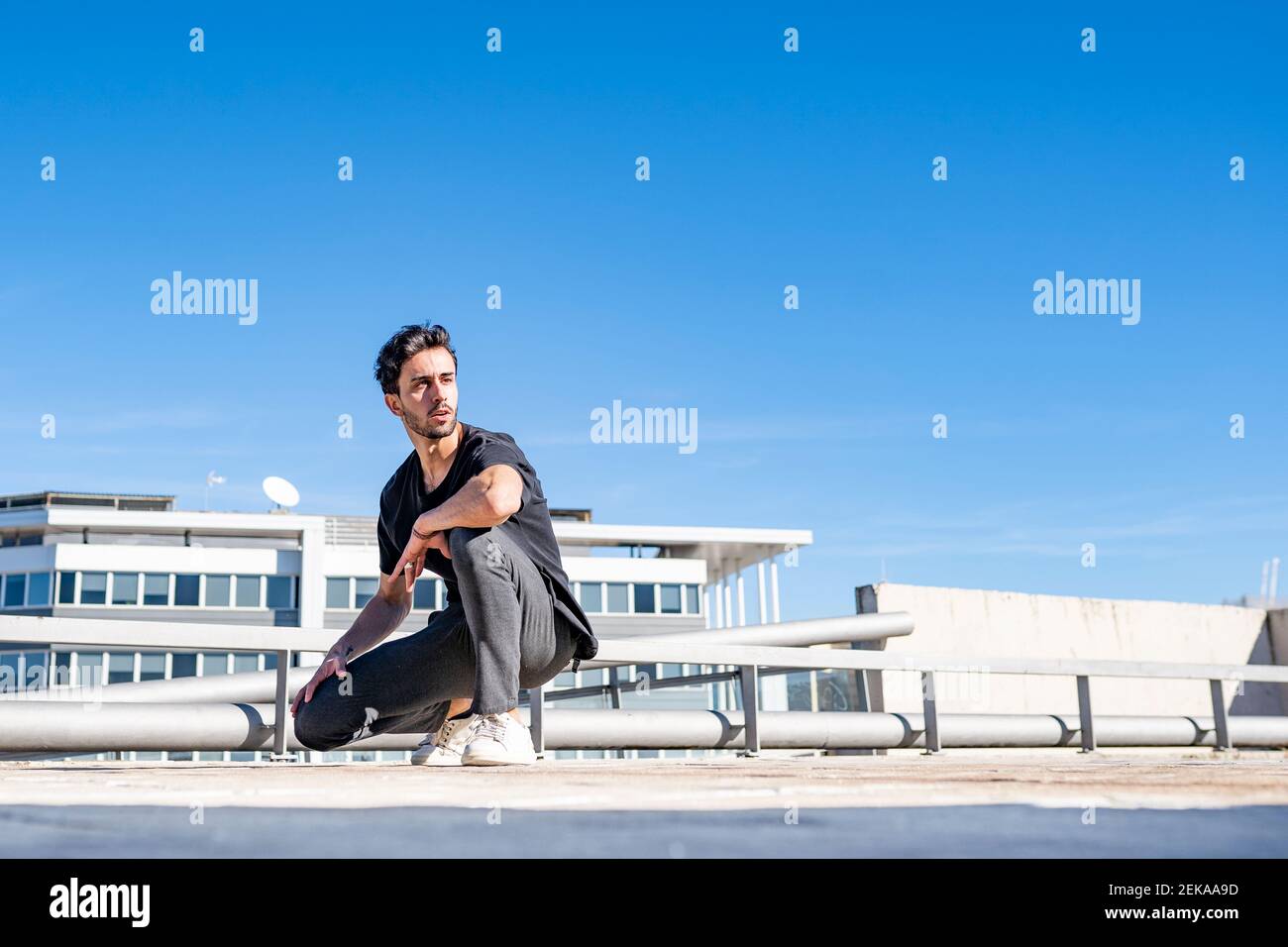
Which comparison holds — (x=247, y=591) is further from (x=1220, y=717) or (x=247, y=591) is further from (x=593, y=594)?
(x=1220, y=717)

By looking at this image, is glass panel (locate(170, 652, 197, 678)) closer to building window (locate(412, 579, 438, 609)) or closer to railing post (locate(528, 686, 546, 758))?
building window (locate(412, 579, 438, 609))

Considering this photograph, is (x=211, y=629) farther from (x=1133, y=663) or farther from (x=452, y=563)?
(x=1133, y=663)

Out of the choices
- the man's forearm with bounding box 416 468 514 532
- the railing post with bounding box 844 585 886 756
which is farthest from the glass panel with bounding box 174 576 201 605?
the man's forearm with bounding box 416 468 514 532

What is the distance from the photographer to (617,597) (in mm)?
41500

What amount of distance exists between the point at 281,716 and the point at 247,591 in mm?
37569

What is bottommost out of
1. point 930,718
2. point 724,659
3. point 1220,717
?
point 1220,717

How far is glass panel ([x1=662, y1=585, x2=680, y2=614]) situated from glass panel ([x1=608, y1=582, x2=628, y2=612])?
148cm

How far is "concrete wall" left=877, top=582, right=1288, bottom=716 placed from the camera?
324 inches

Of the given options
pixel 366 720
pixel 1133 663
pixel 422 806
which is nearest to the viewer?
pixel 422 806

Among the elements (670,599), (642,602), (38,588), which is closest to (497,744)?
(642,602)
